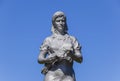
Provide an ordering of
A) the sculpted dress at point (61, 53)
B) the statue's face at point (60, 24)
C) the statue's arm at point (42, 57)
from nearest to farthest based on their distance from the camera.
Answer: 1. the sculpted dress at point (61, 53)
2. the statue's arm at point (42, 57)
3. the statue's face at point (60, 24)

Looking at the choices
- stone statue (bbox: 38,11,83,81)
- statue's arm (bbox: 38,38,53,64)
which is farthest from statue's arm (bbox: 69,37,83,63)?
statue's arm (bbox: 38,38,53,64)

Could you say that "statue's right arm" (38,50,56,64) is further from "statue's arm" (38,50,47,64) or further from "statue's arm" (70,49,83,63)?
"statue's arm" (70,49,83,63)

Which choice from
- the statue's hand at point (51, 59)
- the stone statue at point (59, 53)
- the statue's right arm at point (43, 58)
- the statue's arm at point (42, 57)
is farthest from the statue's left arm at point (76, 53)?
the statue's arm at point (42, 57)

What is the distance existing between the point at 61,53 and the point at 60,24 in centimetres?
98

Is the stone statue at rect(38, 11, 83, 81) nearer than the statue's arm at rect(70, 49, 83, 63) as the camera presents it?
Yes

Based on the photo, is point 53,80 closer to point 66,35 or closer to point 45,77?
point 45,77

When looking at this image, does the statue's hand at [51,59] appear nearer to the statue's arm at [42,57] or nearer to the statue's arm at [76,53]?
the statue's arm at [42,57]

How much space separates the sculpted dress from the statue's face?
207mm

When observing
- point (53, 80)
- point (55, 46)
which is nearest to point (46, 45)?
point (55, 46)

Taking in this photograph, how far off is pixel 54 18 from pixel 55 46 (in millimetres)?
833

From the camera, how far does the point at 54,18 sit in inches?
501

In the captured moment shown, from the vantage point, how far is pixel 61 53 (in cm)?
1203

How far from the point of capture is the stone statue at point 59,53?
12.0 m

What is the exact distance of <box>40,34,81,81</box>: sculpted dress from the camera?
1201cm
